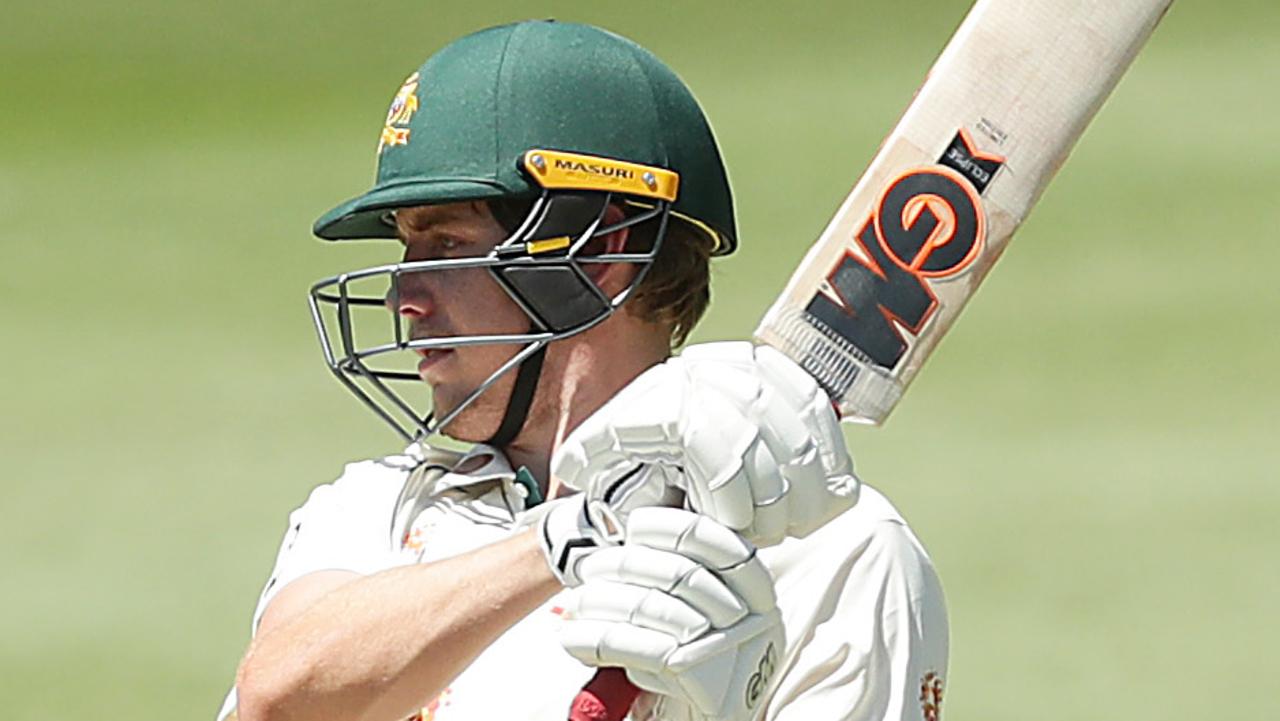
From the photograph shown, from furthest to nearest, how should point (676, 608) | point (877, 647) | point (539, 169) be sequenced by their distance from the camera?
point (539, 169) → point (877, 647) → point (676, 608)

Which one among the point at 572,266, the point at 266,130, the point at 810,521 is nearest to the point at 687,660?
the point at 810,521

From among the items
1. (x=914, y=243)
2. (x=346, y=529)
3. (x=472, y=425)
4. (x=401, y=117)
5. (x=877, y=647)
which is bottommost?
(x=346, y=529)

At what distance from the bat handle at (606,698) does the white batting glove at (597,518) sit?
0.34 feet

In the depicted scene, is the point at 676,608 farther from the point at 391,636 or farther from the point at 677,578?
the point at 391,636

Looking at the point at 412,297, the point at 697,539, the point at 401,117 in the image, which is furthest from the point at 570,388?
the point at 697,539

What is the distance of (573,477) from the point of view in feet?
6.33

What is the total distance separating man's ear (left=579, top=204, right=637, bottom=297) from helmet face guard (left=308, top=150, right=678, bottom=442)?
0.01m

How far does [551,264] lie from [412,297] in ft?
0.54

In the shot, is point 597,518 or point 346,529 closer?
point 597,518

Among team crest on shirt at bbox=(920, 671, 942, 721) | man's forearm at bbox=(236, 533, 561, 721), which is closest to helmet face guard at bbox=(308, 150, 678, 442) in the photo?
man's forearm at bbox=(236, 533, 561, 721)

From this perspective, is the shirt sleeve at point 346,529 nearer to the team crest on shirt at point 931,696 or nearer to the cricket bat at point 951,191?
the cricket bat at point 951,191

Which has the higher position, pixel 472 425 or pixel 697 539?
pixel 697 539

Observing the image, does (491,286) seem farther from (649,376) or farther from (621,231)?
(649,376)

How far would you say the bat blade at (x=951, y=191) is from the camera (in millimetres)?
1971
